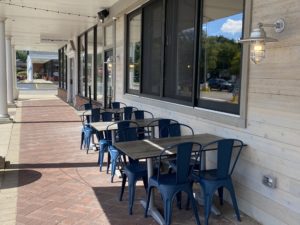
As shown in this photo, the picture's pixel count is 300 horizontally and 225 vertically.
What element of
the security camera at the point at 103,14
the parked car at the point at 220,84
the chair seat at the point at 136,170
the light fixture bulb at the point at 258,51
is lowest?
the chair seat at the point at 136,170

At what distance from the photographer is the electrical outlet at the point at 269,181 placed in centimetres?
306

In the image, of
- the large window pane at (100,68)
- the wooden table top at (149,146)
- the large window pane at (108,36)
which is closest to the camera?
the wooden table top at (149,146)

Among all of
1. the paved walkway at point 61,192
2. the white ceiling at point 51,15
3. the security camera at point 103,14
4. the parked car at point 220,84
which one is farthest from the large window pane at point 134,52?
the parked car at point 220,84

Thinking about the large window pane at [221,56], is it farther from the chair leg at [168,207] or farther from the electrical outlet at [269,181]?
the chair leg at [168,207]

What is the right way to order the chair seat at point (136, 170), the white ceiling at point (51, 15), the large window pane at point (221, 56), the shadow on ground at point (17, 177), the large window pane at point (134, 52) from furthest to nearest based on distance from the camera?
1. the white ceiling at point (51, 15)
2. the large window pane at point (134, 52)
3. the shadow on ground at point (17, 177)
4. the large window pane at point (221, 56)
5. the chair seat at point (136, 170)

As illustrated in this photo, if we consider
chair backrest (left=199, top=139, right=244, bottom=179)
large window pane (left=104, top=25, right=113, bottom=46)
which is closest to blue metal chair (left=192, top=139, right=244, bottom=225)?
chair backrest (left=199, top=139, right=244, bottom=179)

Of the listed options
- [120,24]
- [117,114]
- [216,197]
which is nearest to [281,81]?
[216,197]

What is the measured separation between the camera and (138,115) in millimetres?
6004

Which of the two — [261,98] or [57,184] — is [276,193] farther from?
[57,184]

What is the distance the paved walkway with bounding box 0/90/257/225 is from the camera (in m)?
3.35

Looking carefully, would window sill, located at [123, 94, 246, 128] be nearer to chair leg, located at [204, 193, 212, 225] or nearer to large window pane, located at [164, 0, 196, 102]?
large window pane, located at [164, 0, 196, 102]

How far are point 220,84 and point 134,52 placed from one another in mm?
3325

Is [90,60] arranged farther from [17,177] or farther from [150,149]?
[150,149]

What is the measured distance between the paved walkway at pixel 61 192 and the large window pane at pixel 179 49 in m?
1.66
